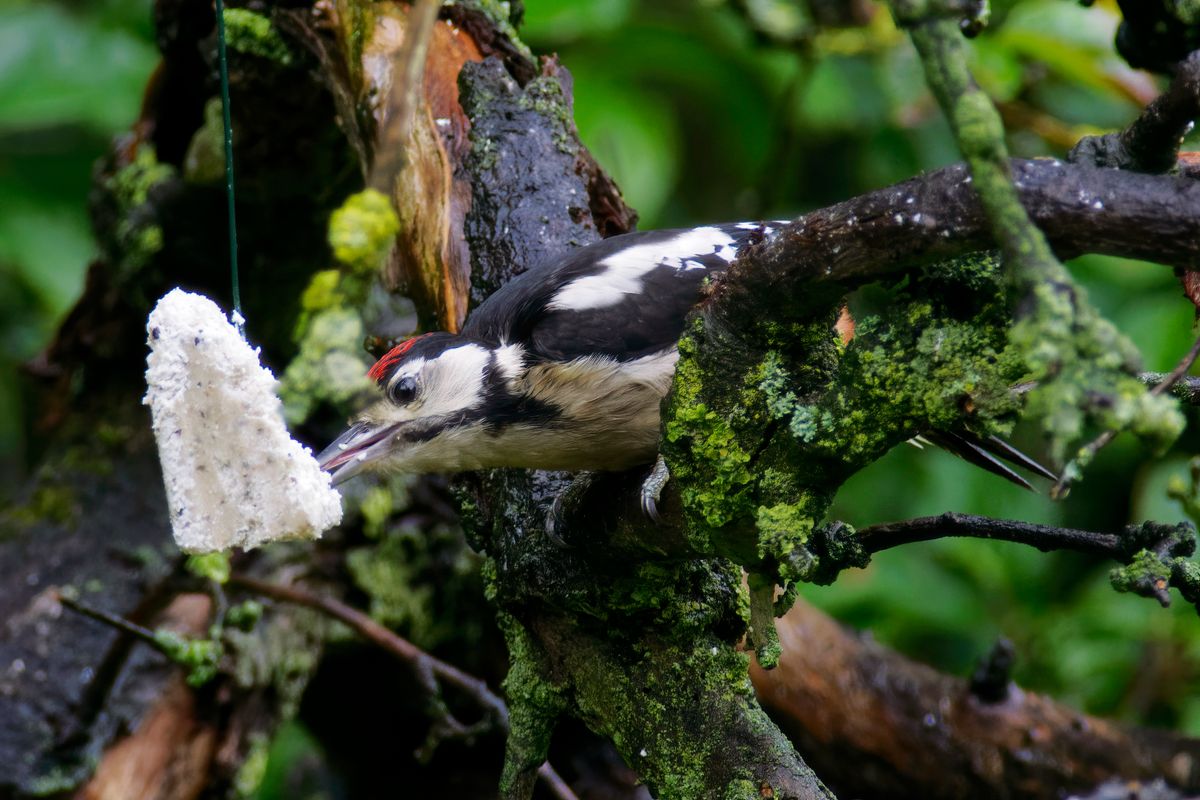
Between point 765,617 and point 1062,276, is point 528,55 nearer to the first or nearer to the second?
point 765,617

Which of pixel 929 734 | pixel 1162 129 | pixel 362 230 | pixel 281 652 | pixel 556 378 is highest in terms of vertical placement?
pixel 362 230

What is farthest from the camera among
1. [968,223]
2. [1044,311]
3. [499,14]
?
[499,14]

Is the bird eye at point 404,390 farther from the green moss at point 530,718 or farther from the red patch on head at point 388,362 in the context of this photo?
the green moss at point 530,718

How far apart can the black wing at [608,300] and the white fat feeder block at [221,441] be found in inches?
22.2

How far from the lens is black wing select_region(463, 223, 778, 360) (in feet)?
6.10

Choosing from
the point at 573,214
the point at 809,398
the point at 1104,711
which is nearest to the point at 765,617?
the point at 809,398

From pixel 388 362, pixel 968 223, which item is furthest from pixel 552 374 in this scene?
pixel 968 223

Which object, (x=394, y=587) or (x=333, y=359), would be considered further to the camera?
(x=394, y=587)

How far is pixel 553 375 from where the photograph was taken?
189cm

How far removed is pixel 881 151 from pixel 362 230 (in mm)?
3658

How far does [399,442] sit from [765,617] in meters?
0.76

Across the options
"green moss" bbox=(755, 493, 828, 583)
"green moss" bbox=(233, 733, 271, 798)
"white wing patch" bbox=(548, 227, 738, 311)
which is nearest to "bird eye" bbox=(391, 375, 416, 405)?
"white wing patch" bbox=(548, 227, 738, 311)

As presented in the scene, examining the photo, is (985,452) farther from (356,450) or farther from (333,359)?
(333,359)

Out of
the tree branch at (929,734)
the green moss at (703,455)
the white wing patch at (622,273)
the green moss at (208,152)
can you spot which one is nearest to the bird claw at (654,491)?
the green moss at (703,455)
